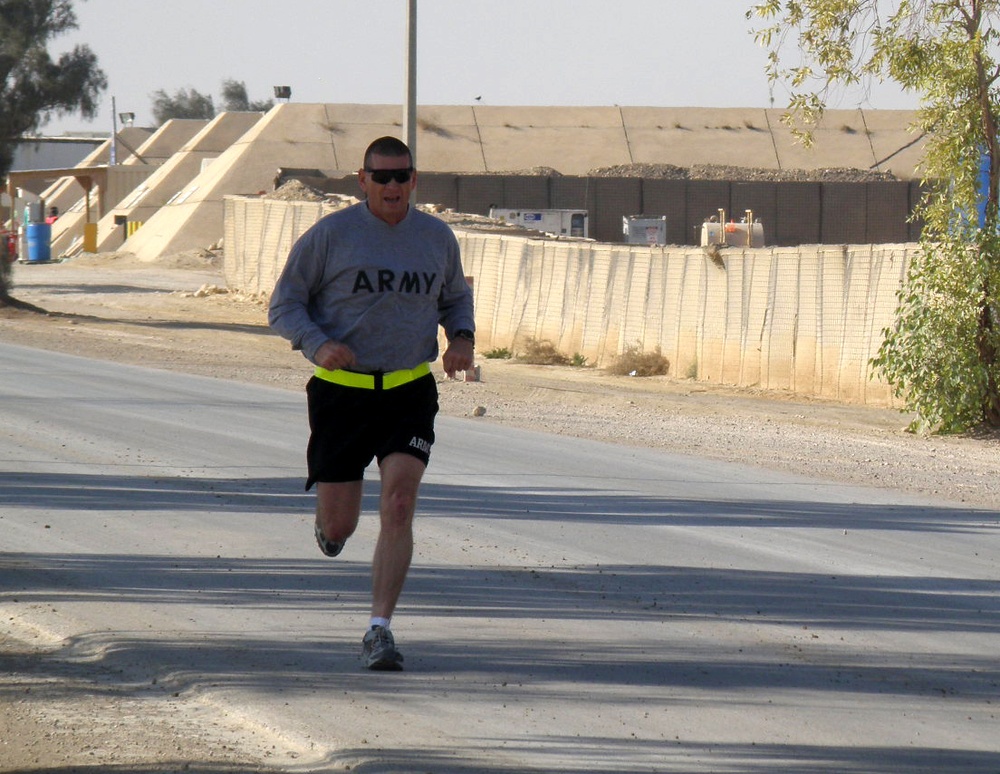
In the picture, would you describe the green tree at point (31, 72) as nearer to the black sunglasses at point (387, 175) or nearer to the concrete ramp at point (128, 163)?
the black sunglasses at point (387, 175)

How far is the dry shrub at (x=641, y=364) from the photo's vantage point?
2128 centimetres

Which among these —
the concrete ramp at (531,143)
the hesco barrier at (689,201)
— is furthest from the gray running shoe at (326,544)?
the concrete ramp at (531,143)

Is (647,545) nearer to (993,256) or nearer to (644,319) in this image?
(993,256)

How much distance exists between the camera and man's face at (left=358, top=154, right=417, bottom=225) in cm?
556

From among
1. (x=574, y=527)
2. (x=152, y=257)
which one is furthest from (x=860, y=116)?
(x=574, y=527)

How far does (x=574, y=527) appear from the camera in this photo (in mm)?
8844

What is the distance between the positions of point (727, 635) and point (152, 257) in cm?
4647

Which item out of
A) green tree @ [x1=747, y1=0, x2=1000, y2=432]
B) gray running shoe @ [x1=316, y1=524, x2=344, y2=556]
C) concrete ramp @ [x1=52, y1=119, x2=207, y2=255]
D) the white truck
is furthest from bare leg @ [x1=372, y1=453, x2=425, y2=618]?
concrete ramp @ [x1=52, y1=119, x2=207, y2=255]

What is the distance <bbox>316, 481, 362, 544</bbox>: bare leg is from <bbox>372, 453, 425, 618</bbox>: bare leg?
0.24m

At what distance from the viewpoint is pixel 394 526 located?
5598 millimetres

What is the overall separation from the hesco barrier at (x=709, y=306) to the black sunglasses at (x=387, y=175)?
1215 centimetres

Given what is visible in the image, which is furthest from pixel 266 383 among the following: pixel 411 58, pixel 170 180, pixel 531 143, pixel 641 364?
pixel 170 180

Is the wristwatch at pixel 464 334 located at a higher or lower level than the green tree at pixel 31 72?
lower

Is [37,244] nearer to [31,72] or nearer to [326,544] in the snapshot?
[31,72]
